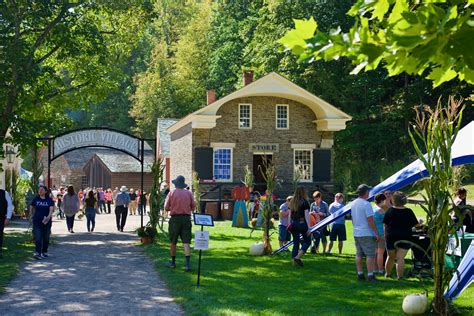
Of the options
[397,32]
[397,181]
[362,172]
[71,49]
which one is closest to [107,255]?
[397,181]

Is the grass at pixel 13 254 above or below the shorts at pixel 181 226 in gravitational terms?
below

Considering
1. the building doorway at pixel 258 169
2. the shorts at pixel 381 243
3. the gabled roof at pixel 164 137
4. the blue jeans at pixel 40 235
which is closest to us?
the shorts at pixel 381 243

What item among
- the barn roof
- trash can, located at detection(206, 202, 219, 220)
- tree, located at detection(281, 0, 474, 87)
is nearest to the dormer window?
trash can, located at detection(206, 202, 219, 220)

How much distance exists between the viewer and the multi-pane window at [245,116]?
1399 inches

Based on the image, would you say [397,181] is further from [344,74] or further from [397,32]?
[344,74]

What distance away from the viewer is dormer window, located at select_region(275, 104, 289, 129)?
36091 millimetres

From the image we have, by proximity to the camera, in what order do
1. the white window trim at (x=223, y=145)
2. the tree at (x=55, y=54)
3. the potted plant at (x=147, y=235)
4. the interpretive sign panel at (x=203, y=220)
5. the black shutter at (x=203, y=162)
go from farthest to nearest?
the white window trim at (x=223, y=145)
the black shutter at (x=203, y=162)
the tree at (x=55, y=54)
the potted plant at (x=147, y=235)
the interpretive sign panel at (x=203, y=220)

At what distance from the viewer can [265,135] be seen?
35844 millimetres

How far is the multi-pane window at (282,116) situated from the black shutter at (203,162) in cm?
402

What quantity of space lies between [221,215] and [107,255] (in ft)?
51.0

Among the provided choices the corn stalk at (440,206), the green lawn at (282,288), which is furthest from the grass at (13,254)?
the corn stalk at (440,206)

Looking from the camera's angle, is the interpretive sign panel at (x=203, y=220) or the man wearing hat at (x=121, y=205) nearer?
the interpretive sign panel at (x=203, y=220)

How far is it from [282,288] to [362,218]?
1.82m

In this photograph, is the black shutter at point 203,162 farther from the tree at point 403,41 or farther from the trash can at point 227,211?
the tree at point 403,41
